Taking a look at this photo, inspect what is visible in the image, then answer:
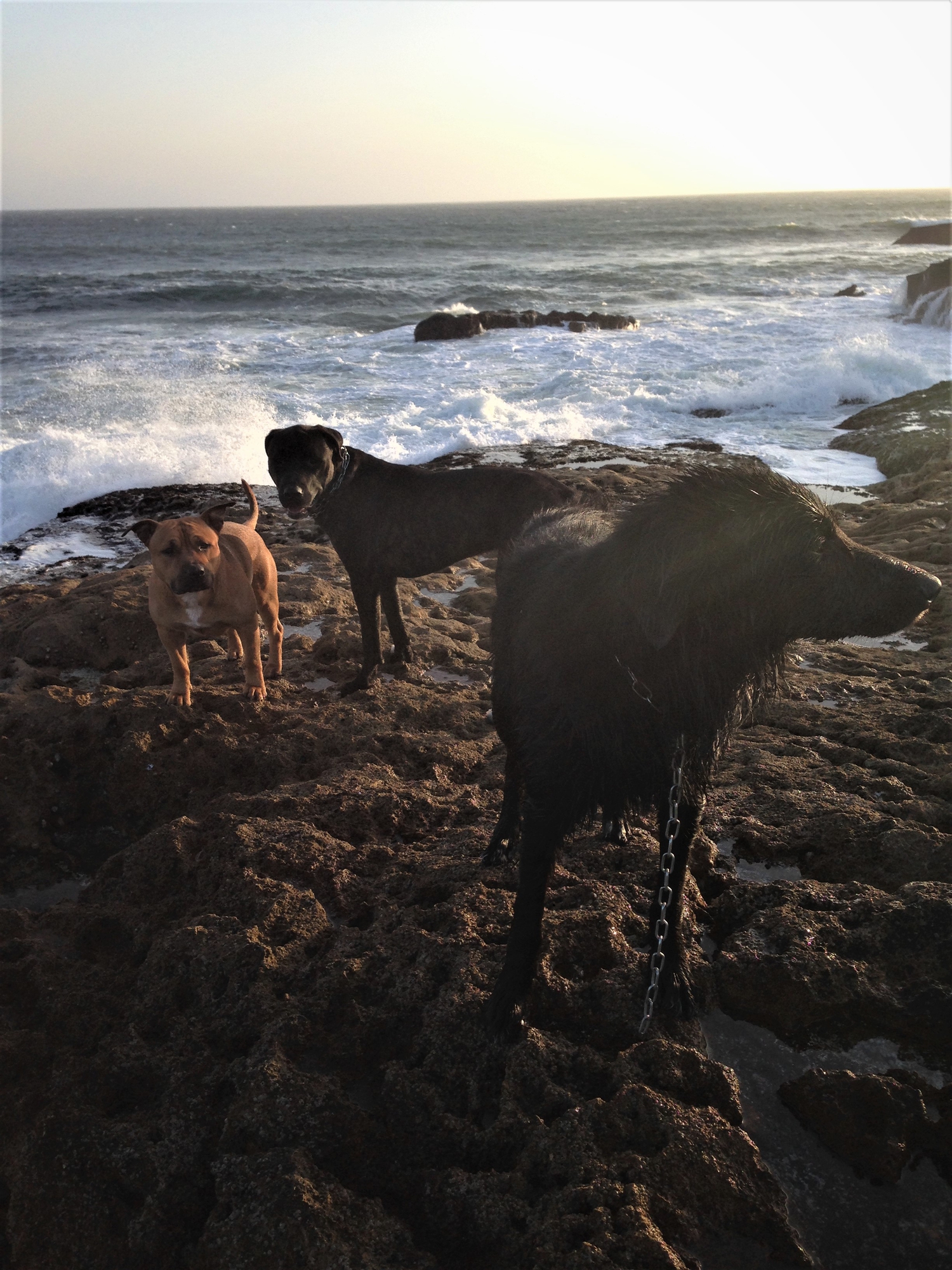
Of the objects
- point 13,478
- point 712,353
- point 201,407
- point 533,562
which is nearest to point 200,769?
point 533,562

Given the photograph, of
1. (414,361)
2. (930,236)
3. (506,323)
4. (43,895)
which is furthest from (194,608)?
(930,236)

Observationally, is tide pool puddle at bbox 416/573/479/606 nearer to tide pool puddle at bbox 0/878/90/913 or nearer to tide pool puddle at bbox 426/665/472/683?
tide pool puddle at bbox 426/665/472/683

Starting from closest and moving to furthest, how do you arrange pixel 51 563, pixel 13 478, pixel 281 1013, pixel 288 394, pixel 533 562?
pixel 281 1013 < pixel 533 562 < pixel 51 563 < pixel 13 478 < pixel 288 394

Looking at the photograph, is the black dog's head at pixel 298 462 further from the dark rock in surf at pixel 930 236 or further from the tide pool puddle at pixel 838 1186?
the dark rock in surf at pixel 930 236

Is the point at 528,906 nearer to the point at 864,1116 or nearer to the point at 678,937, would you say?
the point at 678,937

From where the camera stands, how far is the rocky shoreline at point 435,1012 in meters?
1.97

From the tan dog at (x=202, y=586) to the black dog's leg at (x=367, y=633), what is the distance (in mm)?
587

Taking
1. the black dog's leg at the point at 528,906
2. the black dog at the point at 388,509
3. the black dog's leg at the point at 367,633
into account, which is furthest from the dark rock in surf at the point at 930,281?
the black dog's leg at the point at 528,906

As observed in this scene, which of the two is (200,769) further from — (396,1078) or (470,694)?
(396,1078)

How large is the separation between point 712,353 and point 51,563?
15.1 meters

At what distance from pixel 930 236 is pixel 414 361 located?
1984 inches

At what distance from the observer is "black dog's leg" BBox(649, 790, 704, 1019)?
260 centimetres

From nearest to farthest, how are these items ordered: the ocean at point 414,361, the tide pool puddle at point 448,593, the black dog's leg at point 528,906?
the black dog's leg at point 528,906 < the tide pool puddle at point 448,593 < the ocean at point 414,361

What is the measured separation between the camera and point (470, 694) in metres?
5.14
